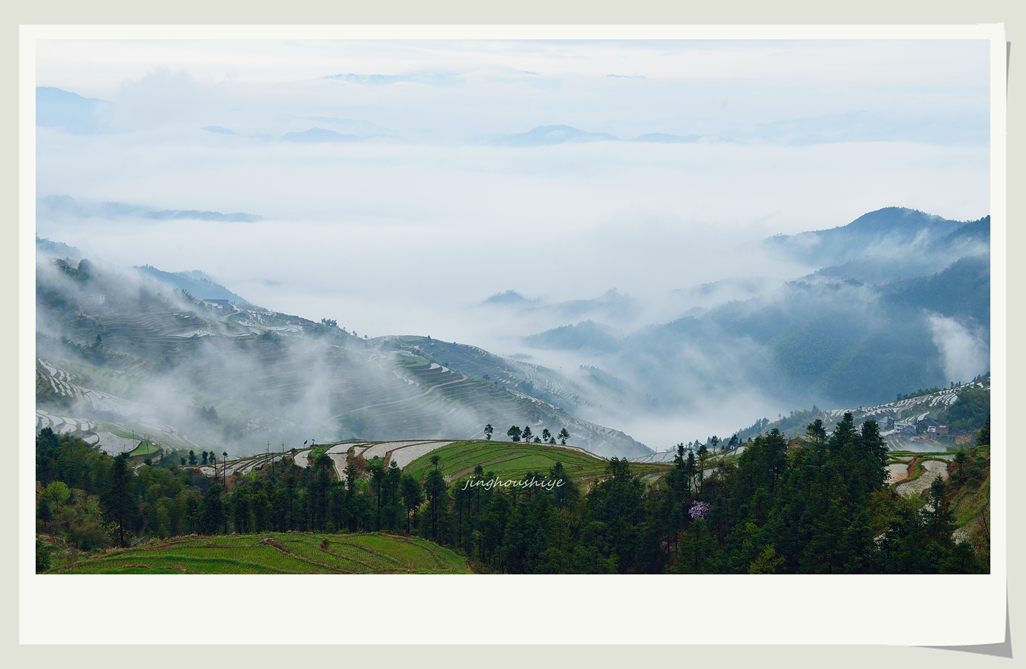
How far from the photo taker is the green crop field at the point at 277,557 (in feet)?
52.3

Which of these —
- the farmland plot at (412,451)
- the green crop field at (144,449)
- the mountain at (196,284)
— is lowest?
the green crop field at (144,449)

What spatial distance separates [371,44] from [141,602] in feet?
49.7

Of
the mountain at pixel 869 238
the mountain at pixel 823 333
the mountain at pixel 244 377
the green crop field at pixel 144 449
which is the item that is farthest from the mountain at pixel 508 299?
the green crop field at pixel 144 449

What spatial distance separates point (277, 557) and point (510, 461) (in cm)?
987

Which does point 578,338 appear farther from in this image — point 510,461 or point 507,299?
point 510,461

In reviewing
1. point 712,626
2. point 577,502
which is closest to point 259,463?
point 577,502

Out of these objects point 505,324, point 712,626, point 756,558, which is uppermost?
point 505,324

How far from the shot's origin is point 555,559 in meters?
17.6

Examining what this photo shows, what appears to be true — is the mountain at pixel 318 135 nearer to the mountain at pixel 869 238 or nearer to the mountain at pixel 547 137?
the mountain at pixel 547 137

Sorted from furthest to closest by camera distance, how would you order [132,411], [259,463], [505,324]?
1. [505,324]
2. [132,411]
3. [259,463]

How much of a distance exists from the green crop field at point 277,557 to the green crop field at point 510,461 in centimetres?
456

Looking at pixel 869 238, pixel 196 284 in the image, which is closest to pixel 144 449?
pixel 196 284

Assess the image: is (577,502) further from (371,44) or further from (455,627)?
(371,44)

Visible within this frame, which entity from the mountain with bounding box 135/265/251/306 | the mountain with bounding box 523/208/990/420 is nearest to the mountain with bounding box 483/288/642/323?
the mountain with bounding box 523/208/990/420
